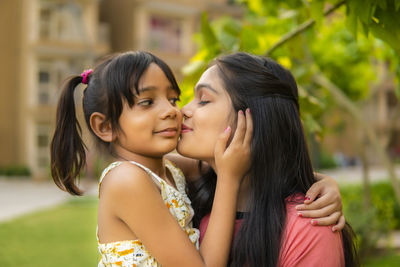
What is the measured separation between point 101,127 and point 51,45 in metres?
20.9

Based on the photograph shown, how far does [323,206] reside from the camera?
71.1 inches

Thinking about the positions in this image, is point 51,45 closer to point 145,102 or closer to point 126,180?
point 145,102

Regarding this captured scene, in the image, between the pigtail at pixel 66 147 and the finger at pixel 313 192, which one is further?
the pigtail at pixel 66 147

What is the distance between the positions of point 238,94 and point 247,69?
11cm

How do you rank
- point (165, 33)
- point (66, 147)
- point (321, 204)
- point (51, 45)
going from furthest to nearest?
1. point (165, 33)
2. point (51, 45)
3. point (66, 147)
4. point (321, 204)

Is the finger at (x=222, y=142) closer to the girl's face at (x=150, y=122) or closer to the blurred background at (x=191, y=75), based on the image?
the girl's face at (x=150, y=122)

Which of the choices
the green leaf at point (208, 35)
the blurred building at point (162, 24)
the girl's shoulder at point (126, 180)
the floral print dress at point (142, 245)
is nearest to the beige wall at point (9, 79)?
the blurred building at point (162, 24)

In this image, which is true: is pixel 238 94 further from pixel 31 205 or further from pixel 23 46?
pixel 23 46

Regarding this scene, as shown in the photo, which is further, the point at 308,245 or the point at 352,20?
the point at 352,20

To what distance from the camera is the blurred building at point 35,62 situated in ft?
71.3

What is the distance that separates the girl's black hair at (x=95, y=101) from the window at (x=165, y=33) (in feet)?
70.2

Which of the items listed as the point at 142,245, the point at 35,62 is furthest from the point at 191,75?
the point at 35,62

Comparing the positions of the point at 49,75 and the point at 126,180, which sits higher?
the point at 126,180

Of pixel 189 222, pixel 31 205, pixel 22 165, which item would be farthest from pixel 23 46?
pixel 189 222
